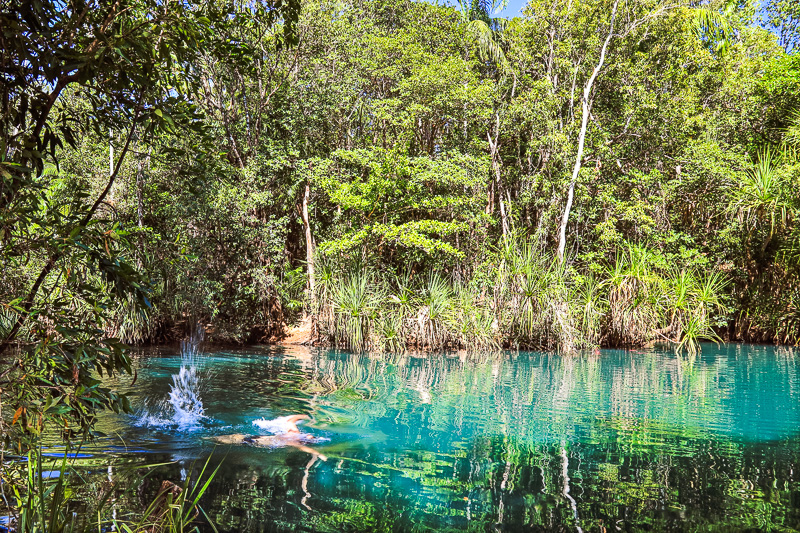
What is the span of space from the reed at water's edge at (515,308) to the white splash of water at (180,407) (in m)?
4.81

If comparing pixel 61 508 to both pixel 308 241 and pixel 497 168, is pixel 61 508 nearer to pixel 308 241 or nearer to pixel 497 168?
pixel 308 241

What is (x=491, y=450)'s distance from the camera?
221 inches

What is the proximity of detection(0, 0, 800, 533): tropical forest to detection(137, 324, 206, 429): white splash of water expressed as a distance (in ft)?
0.30

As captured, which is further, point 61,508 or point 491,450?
point 491,450

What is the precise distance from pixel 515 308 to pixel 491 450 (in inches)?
372

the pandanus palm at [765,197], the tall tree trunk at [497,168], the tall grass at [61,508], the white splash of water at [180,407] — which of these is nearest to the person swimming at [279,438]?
the white splash of water at [180,407]

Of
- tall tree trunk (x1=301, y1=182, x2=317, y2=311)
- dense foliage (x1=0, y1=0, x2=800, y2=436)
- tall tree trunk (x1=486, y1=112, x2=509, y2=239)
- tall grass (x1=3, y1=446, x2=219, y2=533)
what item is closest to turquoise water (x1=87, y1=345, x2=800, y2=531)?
tall grass (x1=3, y1=446, x2=219, y2=533)

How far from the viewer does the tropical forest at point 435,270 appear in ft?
12.8

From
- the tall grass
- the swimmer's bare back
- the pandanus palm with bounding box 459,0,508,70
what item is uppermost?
the pandanus palm with bounding box 459,0,508,70

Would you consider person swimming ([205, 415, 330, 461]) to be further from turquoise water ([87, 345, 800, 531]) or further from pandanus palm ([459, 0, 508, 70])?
pandanus palm ([459, 0, 508, 70])

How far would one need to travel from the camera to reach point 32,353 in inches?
108

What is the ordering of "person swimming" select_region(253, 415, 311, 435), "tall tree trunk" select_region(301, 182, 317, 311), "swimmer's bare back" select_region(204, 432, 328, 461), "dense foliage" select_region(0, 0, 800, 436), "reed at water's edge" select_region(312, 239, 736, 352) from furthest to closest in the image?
"tall tree trunk" select_region(301, 182, 317, 311), "dense foliage" select_region(0, 0, 800, 436), "reed at water's edge" select_region(312, 239, 736, 352), "person swimming" select_region(253, 415, 311, 435), "swimmer's bare back" select_region(204, 432, 328, 461)

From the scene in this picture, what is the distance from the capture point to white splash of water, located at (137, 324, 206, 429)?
6586mm

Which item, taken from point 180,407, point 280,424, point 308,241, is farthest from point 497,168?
point 280,424
